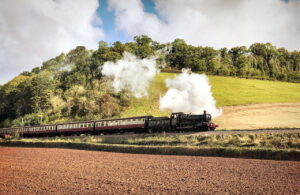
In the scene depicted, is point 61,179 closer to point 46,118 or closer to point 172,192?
point 172,192

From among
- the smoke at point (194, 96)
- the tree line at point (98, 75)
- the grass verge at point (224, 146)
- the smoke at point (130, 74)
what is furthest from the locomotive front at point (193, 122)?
the smoke at point (130, 74)

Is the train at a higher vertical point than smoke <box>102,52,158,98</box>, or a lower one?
lower

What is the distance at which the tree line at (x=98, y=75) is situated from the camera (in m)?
72.0

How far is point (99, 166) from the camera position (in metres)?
20.3

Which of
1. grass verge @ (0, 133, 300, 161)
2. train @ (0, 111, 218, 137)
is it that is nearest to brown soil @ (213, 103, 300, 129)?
train @ (0, 111, 218, 137)

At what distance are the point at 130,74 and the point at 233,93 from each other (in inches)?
1201

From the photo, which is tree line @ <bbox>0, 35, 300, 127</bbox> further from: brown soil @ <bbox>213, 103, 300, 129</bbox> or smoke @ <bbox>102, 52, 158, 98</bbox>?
brown soil @ <bbox>213, 103, 300, 129</bbox>

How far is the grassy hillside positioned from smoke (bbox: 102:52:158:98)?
8.56 ft

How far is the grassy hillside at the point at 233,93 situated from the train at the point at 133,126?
18370 millimetres

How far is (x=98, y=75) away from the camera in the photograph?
3290 inches

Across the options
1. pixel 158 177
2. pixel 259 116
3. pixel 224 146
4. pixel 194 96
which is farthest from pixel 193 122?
pixel 259 116

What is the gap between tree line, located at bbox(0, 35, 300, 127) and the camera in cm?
7200

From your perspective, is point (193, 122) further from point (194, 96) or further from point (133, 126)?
point (194, 96)

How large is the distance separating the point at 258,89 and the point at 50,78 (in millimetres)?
64533
